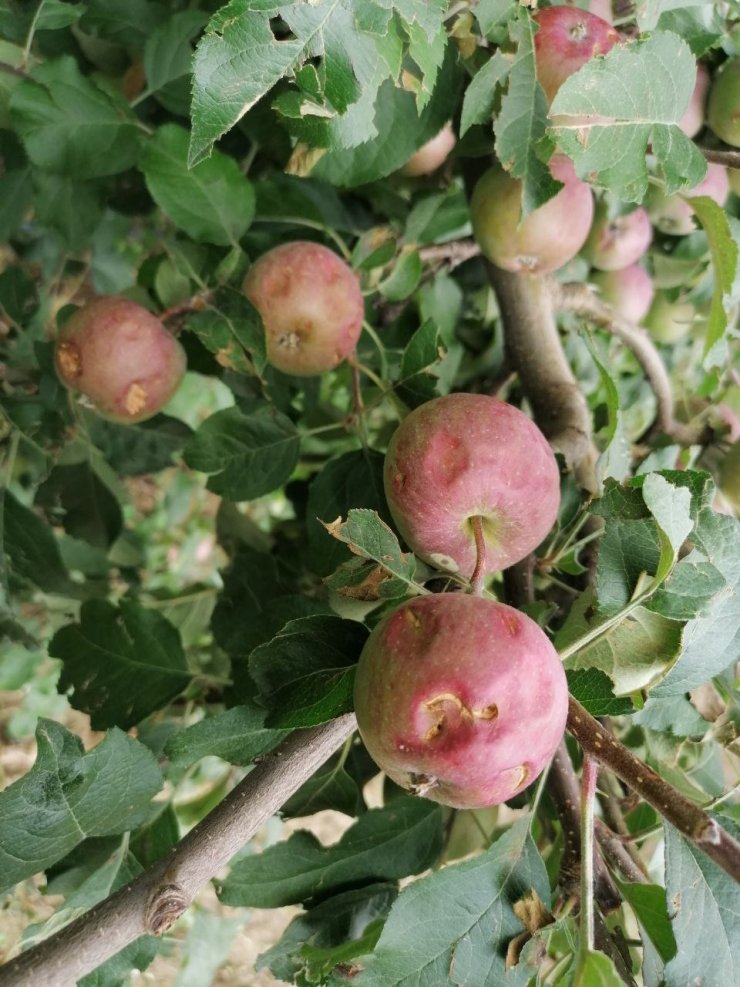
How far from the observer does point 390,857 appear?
2.76 ft

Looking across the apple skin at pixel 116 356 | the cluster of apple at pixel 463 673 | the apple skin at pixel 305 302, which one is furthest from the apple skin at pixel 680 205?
the apple skin at pixel 116 356

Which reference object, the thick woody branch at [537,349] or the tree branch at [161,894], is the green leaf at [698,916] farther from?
the thick woody branch at [537,349]

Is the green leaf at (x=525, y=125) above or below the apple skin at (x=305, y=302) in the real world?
above

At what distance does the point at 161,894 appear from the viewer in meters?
0.57

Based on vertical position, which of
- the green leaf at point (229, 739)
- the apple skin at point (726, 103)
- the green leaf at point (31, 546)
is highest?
the apple skin at point (726, 103)

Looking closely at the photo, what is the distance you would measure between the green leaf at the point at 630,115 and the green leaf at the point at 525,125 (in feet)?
0.09

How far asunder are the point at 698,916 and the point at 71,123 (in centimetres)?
97

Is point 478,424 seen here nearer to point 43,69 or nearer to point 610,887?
point 610,887

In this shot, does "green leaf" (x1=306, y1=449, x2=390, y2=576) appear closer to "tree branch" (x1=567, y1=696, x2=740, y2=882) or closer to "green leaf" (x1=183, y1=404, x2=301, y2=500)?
"green leaf" (x1=183, y1=404, x2=301, y2=500)

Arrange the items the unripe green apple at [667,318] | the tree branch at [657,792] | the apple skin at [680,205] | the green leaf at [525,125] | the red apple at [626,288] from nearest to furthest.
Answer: the tree branch at [657,792] < the green leaf at [525,125] < the apple skin at [680,205] < the red apple at [626,288] < the unripe green apple at [667,318]

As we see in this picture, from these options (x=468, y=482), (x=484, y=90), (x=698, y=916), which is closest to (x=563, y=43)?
(x=484, y=90)

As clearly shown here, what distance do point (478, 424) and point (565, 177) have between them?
351 millimetres

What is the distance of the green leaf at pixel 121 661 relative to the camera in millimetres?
958

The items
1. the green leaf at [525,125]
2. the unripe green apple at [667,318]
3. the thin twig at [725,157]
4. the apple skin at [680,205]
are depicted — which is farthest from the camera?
the unripe green apple at [667,318]
